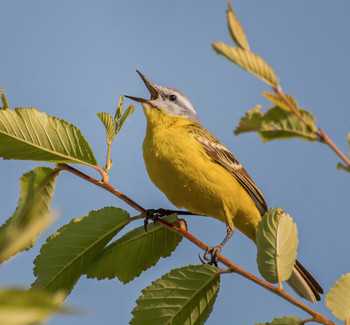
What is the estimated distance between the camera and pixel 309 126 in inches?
58.6

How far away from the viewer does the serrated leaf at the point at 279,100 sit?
58.6 inches

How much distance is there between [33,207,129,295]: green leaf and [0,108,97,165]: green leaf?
14.0 inches

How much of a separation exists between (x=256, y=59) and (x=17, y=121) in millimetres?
1593

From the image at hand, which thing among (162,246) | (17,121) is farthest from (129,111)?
(162,246)

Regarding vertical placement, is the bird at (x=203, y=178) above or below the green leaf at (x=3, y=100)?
above

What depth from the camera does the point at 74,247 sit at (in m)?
2.72

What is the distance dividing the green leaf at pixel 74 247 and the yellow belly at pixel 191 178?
5.22 ft

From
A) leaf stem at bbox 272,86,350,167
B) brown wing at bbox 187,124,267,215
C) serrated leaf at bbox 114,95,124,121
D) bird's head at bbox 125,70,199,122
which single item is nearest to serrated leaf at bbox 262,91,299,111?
leaf stem at bbox 272,86,350,167

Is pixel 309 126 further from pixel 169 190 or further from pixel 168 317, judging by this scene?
pixel 169 190

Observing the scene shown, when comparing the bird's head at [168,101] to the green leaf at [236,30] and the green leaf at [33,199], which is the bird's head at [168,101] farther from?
the green leaf at [236,30]

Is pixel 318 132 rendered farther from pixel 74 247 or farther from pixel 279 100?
pixel 74 247

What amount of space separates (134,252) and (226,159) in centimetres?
238

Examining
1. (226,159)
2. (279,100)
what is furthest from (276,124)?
(226,159)

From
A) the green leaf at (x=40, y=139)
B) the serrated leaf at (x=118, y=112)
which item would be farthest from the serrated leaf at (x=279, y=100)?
the serrated leaf at (x=118, y=112)
